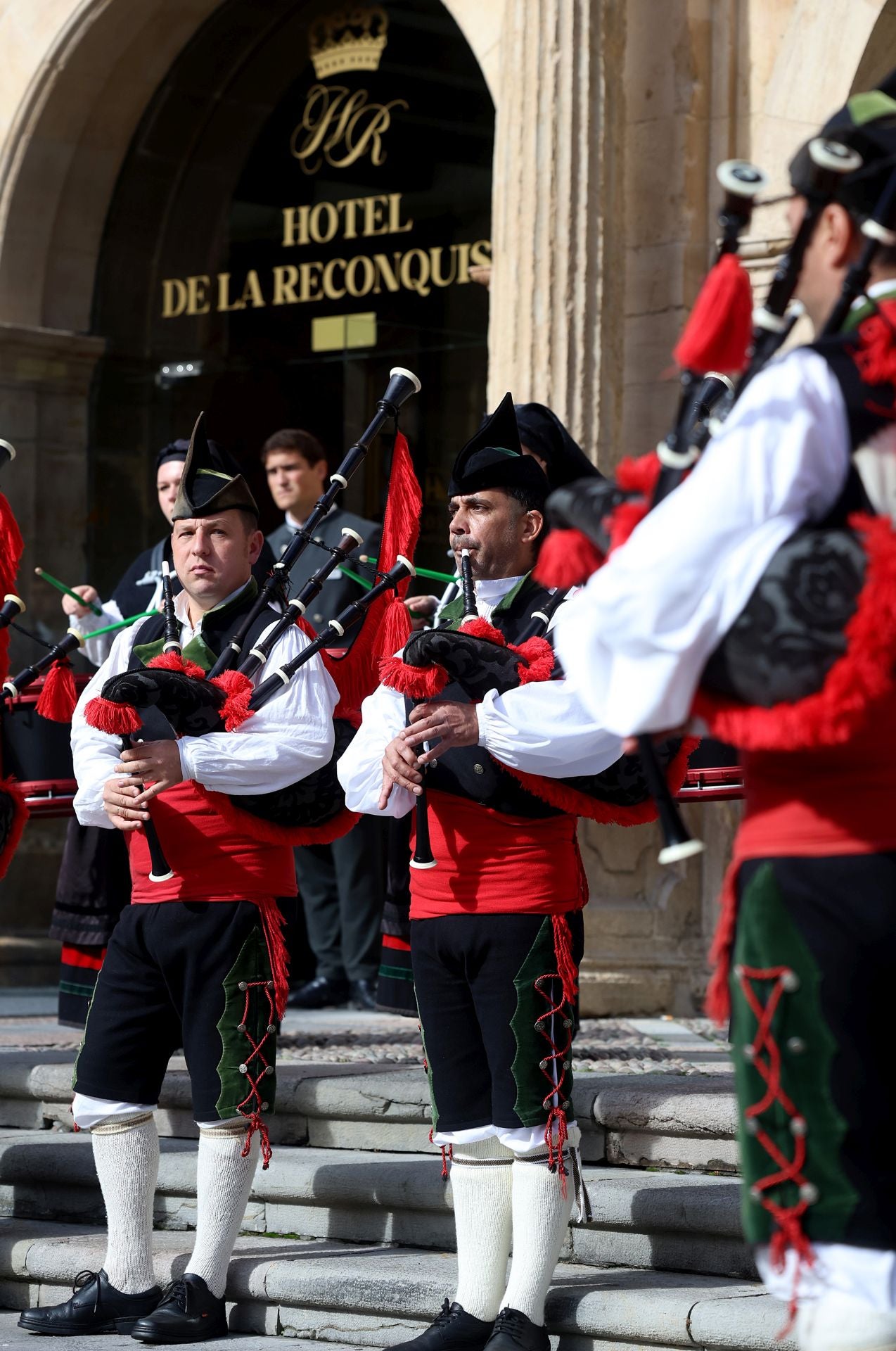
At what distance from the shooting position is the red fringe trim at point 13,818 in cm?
554

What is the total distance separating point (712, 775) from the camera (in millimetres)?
5781

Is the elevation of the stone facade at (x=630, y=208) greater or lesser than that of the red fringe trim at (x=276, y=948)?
greater

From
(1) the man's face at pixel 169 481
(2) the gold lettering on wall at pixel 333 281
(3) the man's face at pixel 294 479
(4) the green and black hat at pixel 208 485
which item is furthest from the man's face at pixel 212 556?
(2) the gold lettering on wall at pixel 333 281

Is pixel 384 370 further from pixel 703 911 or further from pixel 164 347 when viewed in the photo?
pixel 703 911

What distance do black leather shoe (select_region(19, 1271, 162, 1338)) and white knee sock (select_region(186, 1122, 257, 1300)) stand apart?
136mm

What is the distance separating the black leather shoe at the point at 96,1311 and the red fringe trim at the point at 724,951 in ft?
8.00

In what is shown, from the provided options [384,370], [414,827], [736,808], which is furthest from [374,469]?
[414,827]

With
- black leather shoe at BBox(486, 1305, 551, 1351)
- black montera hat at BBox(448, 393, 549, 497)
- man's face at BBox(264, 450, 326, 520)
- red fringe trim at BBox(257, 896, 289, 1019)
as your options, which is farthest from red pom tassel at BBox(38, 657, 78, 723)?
black leather shoe at BBox(486, 1305, 551, 1351)

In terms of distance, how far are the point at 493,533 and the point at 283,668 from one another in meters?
0.60

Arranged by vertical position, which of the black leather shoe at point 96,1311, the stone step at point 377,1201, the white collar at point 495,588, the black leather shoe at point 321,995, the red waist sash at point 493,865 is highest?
the white collar at point 495,588

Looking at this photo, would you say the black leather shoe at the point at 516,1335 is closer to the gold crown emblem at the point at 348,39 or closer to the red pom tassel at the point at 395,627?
the red pom tassel at the point at 395,627

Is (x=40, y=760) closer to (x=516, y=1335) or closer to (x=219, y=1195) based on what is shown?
(x=219, y=1195)

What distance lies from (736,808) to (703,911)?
1.45 ft

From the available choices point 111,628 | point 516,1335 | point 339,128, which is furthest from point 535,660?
point 339,128
